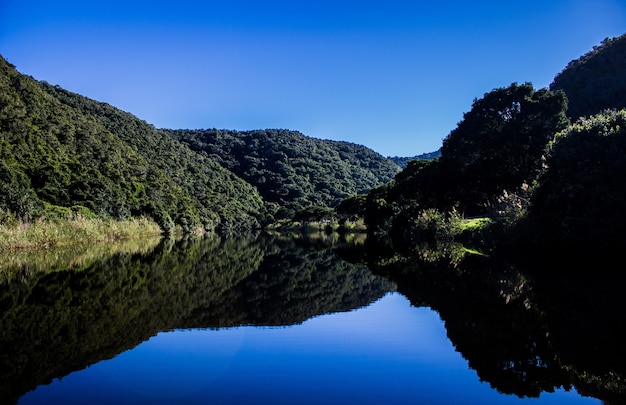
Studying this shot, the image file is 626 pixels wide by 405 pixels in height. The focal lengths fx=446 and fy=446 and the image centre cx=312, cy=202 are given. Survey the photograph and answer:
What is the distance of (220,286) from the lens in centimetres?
1636

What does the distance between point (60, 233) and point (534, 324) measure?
112 ft

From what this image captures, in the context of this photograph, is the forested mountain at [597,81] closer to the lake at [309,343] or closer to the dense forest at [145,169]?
the lake at [309,343]

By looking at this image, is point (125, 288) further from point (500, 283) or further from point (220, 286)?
point (500, 283)

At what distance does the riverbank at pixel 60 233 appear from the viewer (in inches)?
1103

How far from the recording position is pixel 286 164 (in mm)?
157000

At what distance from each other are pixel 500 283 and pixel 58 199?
4790 cm

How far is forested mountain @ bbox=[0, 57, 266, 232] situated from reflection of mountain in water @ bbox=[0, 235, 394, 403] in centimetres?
1900

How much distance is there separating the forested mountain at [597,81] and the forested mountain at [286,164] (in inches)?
3085

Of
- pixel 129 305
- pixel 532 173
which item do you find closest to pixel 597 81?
pixel 532 173

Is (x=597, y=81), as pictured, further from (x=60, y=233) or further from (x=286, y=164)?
(x=286, y=164)

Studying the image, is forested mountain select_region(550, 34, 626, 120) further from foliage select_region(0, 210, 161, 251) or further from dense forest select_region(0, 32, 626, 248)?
foliage select_region(0, 210, 161, 251)

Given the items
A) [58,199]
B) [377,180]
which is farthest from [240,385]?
[377,180]

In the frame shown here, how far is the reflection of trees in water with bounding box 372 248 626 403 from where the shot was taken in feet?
21.0

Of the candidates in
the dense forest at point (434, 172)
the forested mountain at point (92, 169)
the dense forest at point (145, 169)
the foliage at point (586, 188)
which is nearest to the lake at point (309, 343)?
the foliage at point (586, 188)
